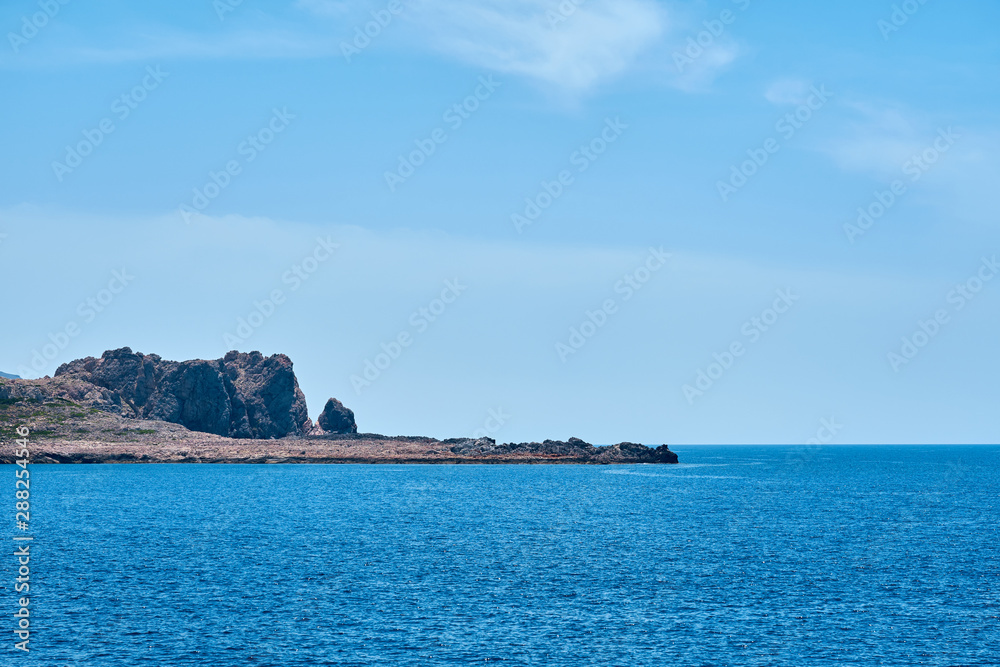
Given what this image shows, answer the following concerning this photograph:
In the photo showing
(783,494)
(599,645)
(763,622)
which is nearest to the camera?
(599,645)

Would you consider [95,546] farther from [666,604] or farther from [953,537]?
[953,537]

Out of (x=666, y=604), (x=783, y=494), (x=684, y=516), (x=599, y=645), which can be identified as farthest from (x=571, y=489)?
(x=599, y=645)

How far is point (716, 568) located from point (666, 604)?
15226 mm

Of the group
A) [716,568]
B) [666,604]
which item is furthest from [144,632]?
[716,568]

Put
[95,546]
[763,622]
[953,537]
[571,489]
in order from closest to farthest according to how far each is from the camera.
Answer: [763,622] < [95,546] < [953,537] < [571,489]

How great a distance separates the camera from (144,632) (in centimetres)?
5062

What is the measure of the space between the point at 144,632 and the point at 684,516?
78766mm

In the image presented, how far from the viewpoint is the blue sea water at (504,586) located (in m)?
48.3

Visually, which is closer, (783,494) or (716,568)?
(716,568)

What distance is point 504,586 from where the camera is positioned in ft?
213

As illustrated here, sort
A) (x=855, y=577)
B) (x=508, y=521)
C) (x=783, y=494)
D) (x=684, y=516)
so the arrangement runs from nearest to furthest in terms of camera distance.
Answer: (x=855, y=577) < (x=508, y=521) < (x=684, y=516) < (x=783, y=494)

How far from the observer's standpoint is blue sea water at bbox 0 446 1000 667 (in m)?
48.3

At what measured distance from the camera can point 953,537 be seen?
307 feet

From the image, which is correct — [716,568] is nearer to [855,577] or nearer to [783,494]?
[855,577]
